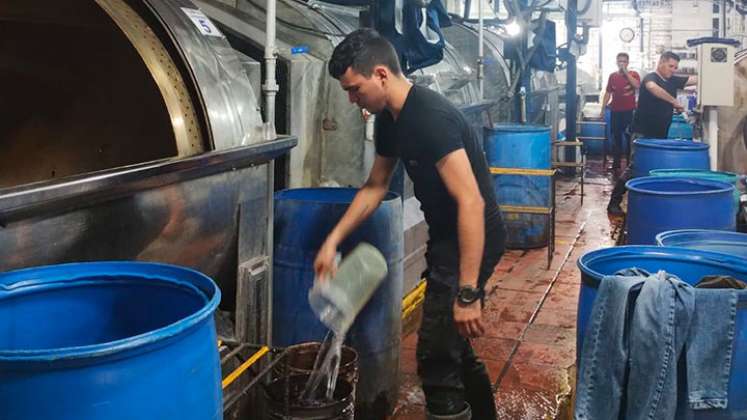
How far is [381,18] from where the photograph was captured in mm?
4617

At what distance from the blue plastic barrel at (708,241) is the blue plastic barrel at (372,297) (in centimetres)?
119

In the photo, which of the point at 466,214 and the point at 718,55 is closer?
the point at 466,214

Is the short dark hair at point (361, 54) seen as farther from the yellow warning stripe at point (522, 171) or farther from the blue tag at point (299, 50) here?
the yellow warning stripe at point (522, 171)

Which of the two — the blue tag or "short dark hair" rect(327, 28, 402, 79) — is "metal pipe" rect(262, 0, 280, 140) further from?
the blue tag

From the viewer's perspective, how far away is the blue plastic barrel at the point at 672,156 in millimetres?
5465

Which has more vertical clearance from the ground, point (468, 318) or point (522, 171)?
point (522, 171)

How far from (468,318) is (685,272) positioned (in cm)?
80

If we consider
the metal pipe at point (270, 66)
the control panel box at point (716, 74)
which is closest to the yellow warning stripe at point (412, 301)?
the metal pipe at point (270, 66)

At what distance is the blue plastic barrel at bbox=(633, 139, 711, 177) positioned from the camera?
5465 millimetres

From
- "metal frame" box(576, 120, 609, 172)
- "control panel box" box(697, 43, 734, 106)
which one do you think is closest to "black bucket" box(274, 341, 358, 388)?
"control panel box" box(697, 43, 734, 106)

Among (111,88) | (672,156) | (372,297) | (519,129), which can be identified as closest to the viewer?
(372,297)

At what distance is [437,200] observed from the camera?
3.00 m

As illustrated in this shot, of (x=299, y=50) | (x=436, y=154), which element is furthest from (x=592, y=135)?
(x=436, y=154)

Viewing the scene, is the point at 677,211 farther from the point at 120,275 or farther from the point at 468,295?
the point at 120,275
